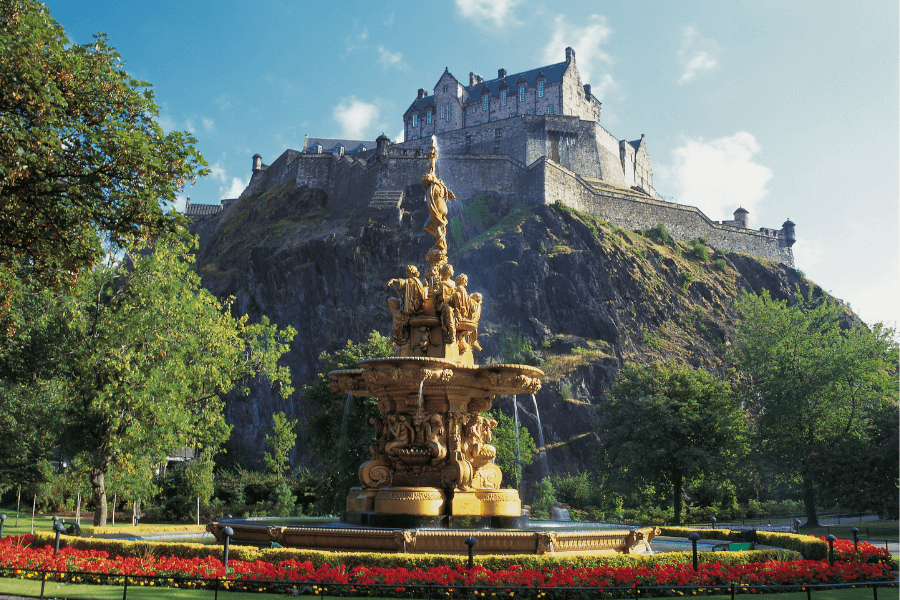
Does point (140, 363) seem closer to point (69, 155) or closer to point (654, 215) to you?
point (69, 155)

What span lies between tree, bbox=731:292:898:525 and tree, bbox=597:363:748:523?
135 cm

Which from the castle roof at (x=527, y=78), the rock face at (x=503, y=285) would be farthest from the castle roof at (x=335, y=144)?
the rock face at (x=503, y=285)

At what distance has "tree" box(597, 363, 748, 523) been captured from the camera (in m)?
32.2

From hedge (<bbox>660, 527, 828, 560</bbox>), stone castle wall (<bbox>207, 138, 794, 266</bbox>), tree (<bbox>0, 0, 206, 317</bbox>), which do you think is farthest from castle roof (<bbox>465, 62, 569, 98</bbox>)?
tree (<bbox>0, 0, 206, 317</bbox>)

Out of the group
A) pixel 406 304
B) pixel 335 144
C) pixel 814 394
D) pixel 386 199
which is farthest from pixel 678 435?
pixel 335 144

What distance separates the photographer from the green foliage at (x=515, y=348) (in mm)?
58125

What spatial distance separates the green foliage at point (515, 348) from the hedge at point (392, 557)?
4739 centimetres

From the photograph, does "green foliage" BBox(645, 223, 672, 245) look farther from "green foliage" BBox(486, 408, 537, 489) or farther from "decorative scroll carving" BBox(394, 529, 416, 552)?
"decorative scroll carving" BBox(394, 529, 416, 552)

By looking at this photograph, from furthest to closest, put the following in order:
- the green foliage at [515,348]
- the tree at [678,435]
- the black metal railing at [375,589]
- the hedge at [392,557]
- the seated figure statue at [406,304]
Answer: the green foliage at [515,348]
the tree at [678,435]
the seated figure statue at [406,304]
the hedge at [392,557]
the black metal railing at [375,589]

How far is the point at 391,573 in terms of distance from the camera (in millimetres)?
8352

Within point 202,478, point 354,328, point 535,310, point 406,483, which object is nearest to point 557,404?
point 535,310

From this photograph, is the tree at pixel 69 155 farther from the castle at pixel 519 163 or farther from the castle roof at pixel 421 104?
the castle roof at pixel 421 104

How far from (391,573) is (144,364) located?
16276 mm

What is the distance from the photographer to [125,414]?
21.1 meters
